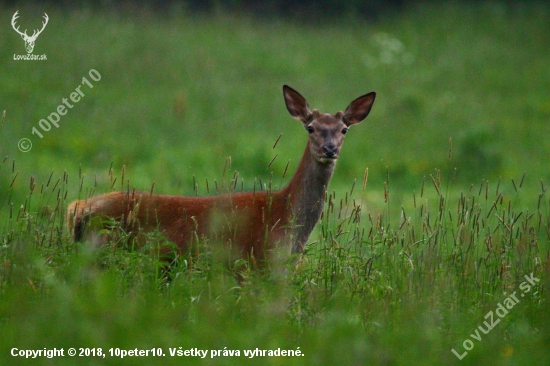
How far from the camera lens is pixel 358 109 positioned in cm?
781

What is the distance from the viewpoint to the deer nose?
279 inches

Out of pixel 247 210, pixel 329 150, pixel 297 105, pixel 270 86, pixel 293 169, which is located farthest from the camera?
pixel 270 86

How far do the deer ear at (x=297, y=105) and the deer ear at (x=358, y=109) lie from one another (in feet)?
1.08

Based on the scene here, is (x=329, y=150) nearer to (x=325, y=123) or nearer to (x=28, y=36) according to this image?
(x=325, y=123)

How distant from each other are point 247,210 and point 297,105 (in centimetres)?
122

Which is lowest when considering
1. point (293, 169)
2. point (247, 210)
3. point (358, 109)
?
point (247, 210)

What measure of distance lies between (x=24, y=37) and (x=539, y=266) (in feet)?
40.2

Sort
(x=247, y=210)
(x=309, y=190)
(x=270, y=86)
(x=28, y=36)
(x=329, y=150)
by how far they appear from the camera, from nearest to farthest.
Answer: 1. (x=247, y=210)
2. (x=329, y=150)
3. (x=309, y=190)
4. (x=28, y=36)
5. (x=270, y=86)

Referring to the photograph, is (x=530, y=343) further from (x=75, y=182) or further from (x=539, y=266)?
(x=75, y=182)

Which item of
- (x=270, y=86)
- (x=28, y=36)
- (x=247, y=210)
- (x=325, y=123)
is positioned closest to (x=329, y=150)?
(x=325, y=123)

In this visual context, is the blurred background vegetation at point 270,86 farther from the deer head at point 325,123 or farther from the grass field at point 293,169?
the deer head at point 325,123

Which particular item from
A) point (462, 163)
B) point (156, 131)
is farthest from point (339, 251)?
point (156, 131)

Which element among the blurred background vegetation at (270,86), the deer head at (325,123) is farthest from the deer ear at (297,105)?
the blurred background vegetation at (270,86)

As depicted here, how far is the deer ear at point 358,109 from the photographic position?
7742 millimetres
